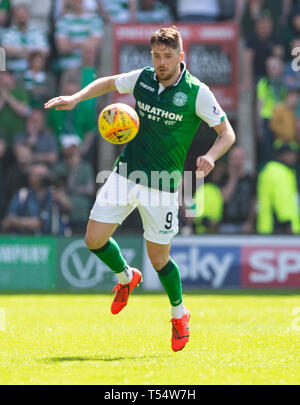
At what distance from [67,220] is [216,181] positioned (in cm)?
259

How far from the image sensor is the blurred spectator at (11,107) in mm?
14273

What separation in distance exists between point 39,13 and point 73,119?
7.64 ft

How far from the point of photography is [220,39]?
582 inches

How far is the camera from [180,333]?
6578 millimetres

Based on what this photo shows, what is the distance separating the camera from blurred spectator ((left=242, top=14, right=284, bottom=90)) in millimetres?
14633

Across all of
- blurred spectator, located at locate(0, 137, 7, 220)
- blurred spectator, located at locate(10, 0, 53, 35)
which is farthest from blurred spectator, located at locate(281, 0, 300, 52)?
blurred spectator, located at locate(0, 137, 7, 220)

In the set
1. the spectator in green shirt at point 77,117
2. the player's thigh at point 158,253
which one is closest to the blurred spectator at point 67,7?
the spectator in green shirt at point 77,117

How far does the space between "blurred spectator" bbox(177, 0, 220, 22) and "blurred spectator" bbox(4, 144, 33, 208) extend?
3820mm

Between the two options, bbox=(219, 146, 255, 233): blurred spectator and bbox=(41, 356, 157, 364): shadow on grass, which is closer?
bbox=(41, 356, 157, 364): shadow on grass

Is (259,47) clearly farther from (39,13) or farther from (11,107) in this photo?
(11,107)

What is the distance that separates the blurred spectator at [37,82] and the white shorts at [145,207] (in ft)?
25.7

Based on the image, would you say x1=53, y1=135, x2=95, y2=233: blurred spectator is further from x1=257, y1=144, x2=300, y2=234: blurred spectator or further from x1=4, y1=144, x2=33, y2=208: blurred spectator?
x1=257, y1=144, x2=300, y2=234: blurred spectator

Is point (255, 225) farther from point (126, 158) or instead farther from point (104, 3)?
point (126, 158)

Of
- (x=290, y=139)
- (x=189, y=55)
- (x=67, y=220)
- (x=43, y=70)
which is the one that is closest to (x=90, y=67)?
(x=43, y=70)
